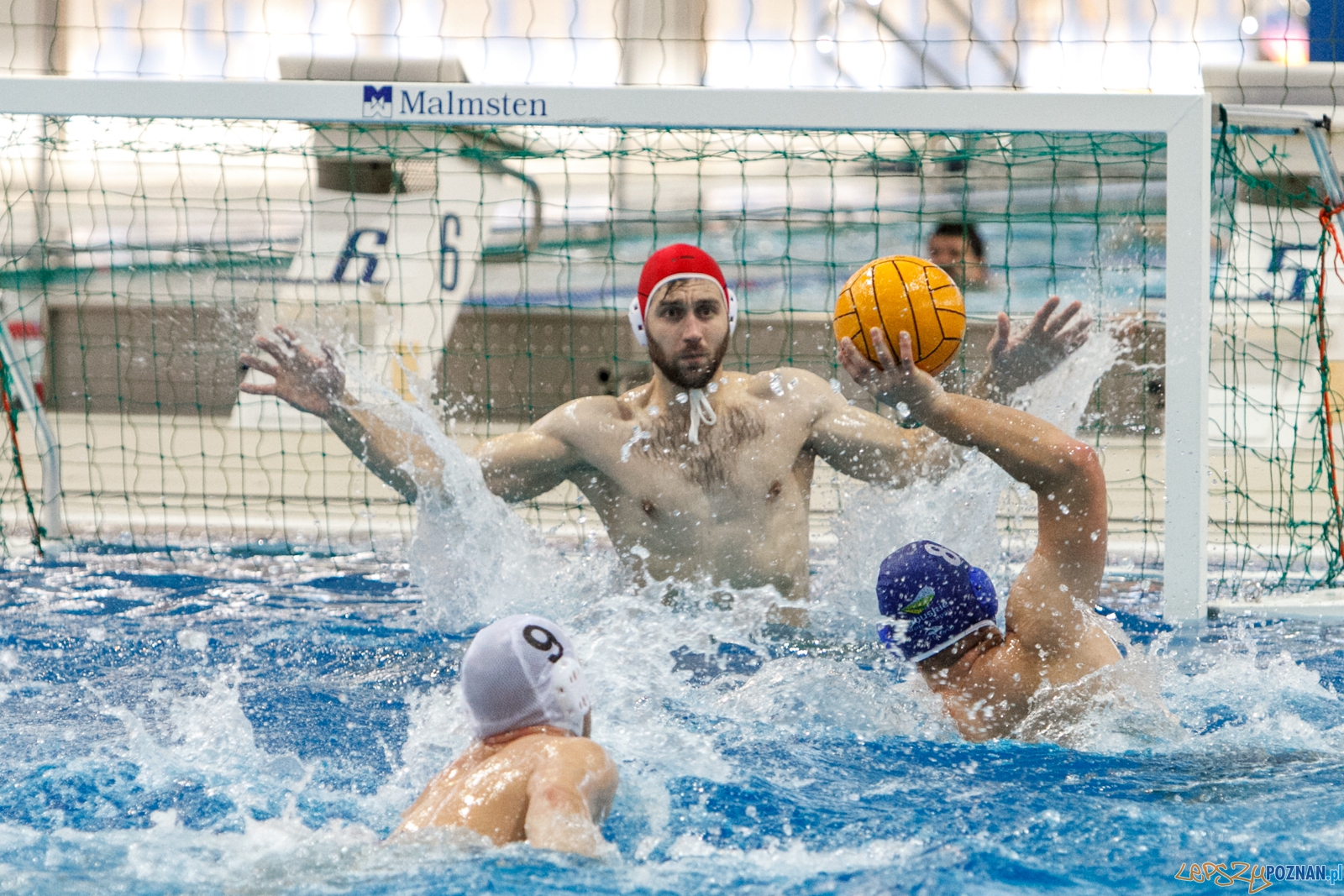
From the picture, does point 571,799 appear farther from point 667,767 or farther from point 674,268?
point 674,268

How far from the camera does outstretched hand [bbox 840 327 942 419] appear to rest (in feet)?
8.73

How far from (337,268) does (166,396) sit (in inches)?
76.1

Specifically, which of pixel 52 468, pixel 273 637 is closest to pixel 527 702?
pixel 273 637

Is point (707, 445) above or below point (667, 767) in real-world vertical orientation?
above

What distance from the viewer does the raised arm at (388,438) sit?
3695mm

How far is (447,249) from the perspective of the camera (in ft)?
23.9

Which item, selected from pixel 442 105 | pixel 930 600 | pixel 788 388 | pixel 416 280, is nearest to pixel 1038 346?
pixel 930 600

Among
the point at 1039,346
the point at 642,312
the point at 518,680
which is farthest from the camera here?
the point at 642,312

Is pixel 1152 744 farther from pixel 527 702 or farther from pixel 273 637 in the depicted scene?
pixel 273 637

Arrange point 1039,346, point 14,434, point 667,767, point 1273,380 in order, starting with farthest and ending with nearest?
1. point 1273,380
2. point 14,434
3. point 1039,346
4. point 667,767

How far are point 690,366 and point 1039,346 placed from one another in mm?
1233

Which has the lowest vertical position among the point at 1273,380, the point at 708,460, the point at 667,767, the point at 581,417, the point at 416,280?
the point at 667,767

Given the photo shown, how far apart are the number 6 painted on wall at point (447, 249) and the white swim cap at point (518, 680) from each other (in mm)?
4993

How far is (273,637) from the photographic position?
4.57m
